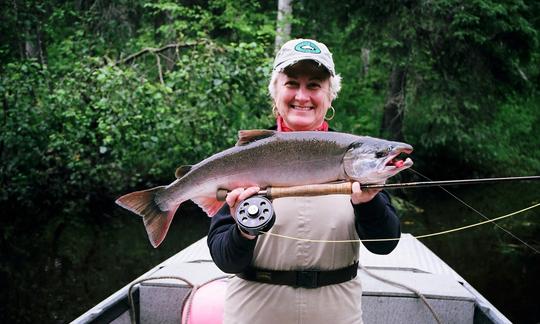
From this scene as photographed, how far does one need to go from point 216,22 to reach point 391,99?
4968mm

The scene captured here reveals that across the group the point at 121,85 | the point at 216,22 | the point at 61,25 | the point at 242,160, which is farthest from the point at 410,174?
the point at 242,160

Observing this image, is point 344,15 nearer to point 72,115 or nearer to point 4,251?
point 72,115

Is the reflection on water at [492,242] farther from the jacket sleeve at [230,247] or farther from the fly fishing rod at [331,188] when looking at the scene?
the jacket sleeve at [230,247]

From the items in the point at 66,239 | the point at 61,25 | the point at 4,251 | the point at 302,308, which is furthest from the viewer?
the point at 61,25

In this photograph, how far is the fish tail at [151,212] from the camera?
2623mm

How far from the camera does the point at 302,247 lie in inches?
92.1

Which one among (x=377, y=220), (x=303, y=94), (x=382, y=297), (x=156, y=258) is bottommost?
(x=156, y=258)

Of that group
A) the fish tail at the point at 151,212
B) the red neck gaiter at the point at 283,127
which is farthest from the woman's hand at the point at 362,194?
Result: the fish tail at the point at 151,212

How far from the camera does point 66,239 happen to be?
10328 millimetres

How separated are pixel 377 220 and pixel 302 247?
336 millimetres

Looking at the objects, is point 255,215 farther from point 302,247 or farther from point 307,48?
point 307,48

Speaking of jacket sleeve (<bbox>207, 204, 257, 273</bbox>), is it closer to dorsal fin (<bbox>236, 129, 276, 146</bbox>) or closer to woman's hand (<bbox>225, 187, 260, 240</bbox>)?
woman's hand (<bbox>225, 187, 260, 240</bbox>)

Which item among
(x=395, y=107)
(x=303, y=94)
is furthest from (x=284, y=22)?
(x=303, y=94)

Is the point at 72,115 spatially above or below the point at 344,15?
below
